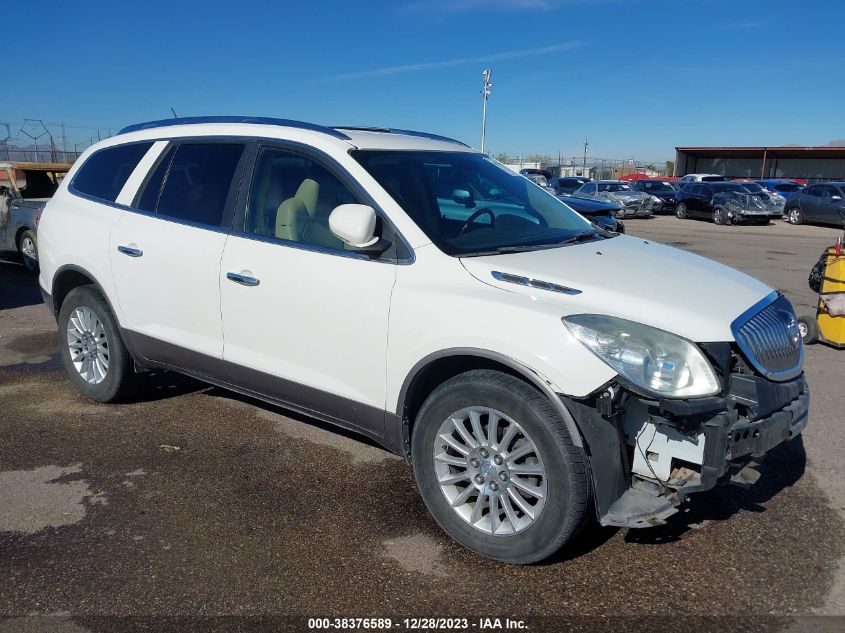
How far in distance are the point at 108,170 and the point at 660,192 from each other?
2983cm

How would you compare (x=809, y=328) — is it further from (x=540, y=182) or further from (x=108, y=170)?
(x=540, y=182)

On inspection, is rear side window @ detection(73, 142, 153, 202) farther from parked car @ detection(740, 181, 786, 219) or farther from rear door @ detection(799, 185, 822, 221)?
rear door @ detection(799, 185, 822, 221)

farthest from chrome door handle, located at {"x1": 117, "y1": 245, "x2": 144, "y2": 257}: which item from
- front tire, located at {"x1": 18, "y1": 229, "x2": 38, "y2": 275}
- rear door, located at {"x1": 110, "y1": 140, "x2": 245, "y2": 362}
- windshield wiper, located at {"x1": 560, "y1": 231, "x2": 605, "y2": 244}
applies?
front tire, located at {"x1": 18, "y1": 229, "x2": 38, "y2": 275}

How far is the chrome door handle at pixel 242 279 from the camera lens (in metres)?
3.99

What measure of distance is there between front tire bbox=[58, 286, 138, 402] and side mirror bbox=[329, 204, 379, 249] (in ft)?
7.47

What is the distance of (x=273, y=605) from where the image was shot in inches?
118

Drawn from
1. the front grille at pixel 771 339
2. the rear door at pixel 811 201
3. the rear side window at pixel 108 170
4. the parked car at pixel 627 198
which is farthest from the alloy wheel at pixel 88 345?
the rear door at pixel 811 201

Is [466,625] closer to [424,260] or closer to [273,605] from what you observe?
[273,605]

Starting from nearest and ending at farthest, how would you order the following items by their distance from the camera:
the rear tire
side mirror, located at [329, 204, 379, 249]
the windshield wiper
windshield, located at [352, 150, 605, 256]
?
side mirror, located at [329, 204, 379, 249]
windshield, located at [352, 150, 605, 256]
the windshield wiper
the rear tire

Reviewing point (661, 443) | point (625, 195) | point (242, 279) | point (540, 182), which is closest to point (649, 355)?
point (661, 443)

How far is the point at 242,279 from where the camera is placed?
404 centimetres

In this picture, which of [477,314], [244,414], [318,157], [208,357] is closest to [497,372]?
[477,314]

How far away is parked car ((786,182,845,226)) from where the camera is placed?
24664mm

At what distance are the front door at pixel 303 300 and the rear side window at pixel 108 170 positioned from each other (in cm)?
128
